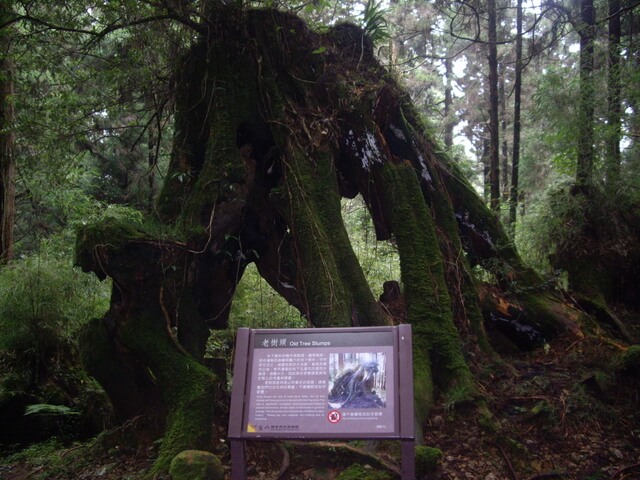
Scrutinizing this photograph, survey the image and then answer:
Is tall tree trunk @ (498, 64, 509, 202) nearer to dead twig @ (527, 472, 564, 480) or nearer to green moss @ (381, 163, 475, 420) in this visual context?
green moss @ (381, 163, 475, 420)

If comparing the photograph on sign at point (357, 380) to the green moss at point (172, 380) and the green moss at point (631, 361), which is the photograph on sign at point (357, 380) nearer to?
the green moss at point (172, 380)

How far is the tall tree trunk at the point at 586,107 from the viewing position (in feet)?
25.5

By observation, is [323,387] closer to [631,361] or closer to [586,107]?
[631,361]

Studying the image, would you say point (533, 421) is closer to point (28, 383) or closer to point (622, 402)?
point (622, 402)

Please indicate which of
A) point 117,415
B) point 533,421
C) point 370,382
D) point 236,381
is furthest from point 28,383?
point 533,421

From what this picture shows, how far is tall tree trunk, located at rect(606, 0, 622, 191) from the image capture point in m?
7.62

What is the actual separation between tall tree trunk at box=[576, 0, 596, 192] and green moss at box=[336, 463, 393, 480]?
5.76 metres

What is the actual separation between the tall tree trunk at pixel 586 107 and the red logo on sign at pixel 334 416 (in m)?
5.94

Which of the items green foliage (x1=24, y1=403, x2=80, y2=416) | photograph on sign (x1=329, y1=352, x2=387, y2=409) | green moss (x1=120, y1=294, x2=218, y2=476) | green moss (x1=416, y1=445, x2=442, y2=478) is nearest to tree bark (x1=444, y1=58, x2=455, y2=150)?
green foliage (x1=24, y1=403, x2=80, y2=416)

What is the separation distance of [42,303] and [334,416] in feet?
18.6

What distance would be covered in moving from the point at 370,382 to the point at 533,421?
2.15 m

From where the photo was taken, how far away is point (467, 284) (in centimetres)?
633

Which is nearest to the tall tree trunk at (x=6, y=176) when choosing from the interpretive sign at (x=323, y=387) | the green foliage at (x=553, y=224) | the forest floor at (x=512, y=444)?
the forest floor at (x=512, y=444)

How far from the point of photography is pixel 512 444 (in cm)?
432
